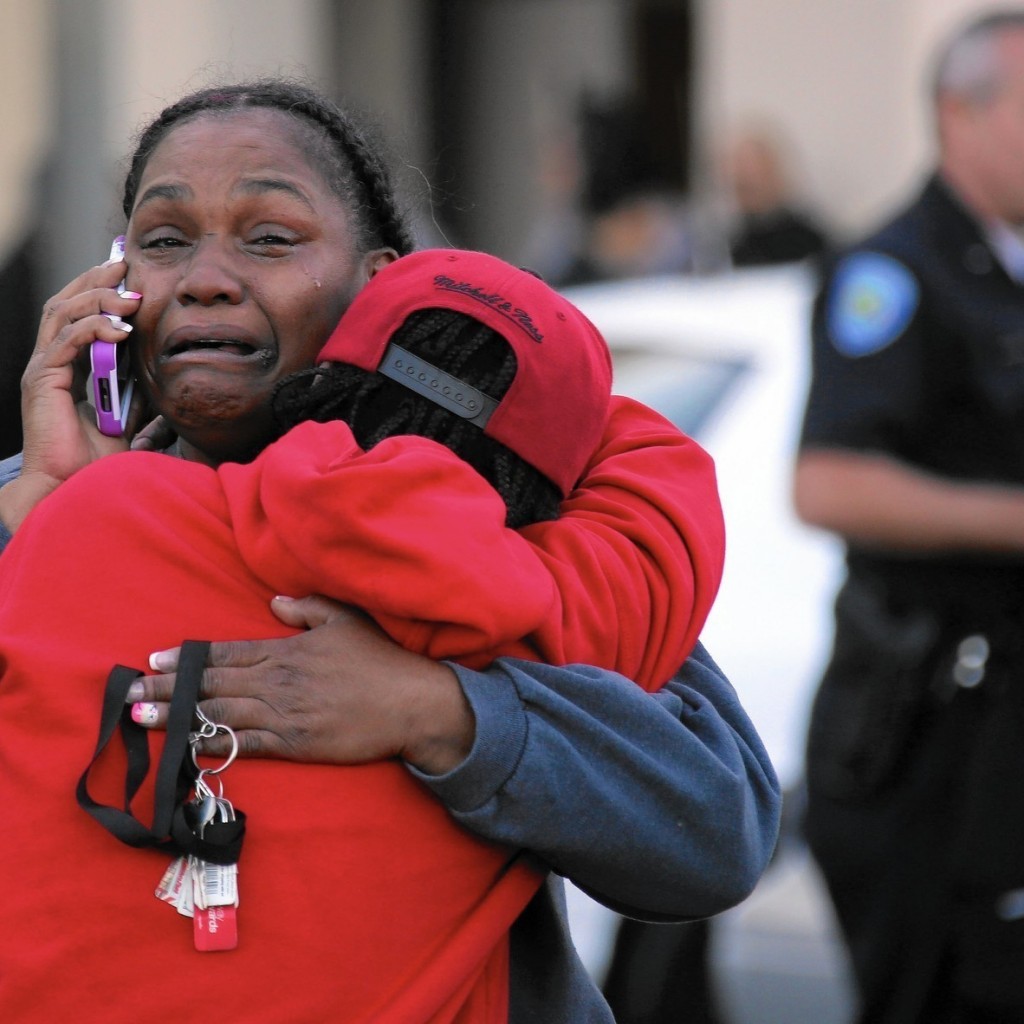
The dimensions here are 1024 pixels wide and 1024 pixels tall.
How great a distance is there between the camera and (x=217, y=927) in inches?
60.5

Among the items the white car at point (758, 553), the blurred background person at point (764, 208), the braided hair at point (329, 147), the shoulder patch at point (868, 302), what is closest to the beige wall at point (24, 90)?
the blurred background person at point (764, 208)

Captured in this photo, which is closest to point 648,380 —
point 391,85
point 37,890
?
point 37,890

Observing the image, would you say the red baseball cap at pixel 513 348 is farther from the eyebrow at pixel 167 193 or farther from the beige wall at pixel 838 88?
the beige wall at pixel 838 88

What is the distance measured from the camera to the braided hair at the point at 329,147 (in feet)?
6.59

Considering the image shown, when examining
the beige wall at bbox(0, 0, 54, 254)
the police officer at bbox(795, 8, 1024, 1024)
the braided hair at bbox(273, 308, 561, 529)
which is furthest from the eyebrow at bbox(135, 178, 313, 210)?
the beige wall at bbox(0, 0, 54, 254)

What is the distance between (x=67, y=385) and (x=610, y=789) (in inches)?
29.0

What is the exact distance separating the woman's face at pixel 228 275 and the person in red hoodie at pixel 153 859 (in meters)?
0.21

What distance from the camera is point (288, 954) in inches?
61.2

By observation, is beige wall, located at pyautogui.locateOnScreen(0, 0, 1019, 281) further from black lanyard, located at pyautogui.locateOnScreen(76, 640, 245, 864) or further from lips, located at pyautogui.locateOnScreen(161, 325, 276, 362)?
black lanyard, located at pyautogui.locateOnScreen(76, 640, 245, 864)

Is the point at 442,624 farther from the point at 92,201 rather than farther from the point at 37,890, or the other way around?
the point at 92,201

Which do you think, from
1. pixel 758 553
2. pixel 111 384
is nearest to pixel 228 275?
pixel 111 384

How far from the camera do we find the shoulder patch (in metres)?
3.70

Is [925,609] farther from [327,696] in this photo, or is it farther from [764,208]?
[764,208]

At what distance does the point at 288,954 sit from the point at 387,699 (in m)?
0.22
